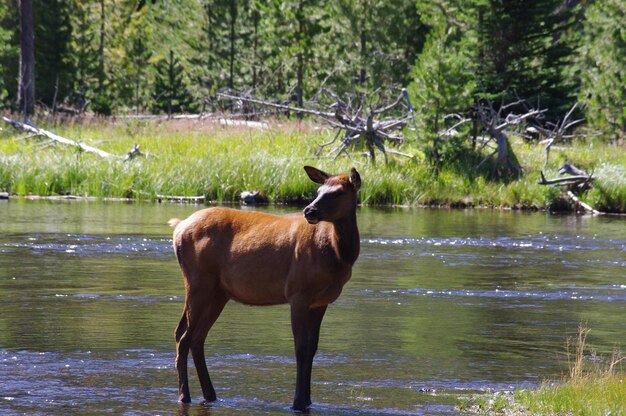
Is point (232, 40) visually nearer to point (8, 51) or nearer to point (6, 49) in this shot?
point (8, 51)

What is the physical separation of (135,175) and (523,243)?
13.0 metres

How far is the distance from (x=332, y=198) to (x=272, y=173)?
23656mm

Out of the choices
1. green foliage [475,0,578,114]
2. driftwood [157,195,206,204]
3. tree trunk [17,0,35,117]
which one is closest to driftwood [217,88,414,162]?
driftwood [157,195,206,204]

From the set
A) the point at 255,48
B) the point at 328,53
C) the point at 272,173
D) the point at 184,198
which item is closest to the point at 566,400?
the point at 184,198

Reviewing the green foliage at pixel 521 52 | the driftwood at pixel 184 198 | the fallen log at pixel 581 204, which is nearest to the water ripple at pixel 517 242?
the fallen log at pixel 581 204

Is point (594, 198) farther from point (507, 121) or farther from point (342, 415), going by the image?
point (342, 415)

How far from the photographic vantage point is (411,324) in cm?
1411

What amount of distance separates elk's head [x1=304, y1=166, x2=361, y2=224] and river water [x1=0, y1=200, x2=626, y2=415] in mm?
1523

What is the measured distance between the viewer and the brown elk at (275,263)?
9555 mm

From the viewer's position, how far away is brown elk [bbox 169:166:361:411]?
376 inches

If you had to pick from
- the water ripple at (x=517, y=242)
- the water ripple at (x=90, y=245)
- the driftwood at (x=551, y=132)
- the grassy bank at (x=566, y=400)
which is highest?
the driftwood at (x=551, y=132)

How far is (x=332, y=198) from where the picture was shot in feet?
30.9

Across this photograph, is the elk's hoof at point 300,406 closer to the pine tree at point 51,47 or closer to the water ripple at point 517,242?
the water ripple at point 517,242

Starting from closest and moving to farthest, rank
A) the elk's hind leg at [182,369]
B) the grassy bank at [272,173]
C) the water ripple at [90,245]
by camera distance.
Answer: the elk's hind leg at [182,369] → the water ripple at [90,245] → the grassy bank at [272,173]
